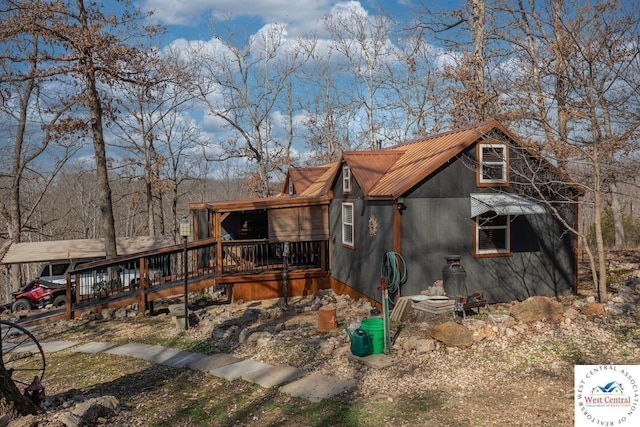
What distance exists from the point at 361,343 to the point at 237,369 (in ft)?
7.45

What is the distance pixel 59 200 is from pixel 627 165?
2163 inches

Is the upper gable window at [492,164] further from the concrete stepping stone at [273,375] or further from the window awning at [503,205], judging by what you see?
the concrete stepping stone at [273,375]

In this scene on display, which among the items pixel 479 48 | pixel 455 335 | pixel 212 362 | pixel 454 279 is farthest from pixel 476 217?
pixel 479 48

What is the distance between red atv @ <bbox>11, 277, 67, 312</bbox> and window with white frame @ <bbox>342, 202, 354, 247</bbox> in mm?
11149

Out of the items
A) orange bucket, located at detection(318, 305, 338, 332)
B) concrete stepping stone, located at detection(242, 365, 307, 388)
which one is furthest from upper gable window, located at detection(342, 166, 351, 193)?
concrete stepping stone, located at detection(242, 365, 307, 388)

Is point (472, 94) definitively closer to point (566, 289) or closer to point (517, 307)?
point (566, 289)

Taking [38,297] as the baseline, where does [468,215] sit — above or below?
above

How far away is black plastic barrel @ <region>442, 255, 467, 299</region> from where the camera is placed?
426 inches

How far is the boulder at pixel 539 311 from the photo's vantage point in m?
9.06

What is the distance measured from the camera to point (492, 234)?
12266mm

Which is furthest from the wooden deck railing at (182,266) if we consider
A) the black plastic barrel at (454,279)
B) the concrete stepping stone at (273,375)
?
the concrete stepping stone at (273,375)

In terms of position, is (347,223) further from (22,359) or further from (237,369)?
(22,359)

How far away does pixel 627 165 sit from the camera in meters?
12.7

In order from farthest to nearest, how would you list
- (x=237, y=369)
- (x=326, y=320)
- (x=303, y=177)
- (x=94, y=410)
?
(x=303, y=177)
(x=326, y=320)
(x=237, y=369)
(x=94, y=410)
